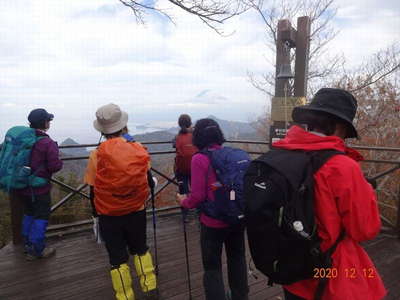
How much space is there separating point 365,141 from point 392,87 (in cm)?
268

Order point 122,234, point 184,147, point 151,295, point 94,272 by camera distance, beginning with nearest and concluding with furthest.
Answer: point 122,234 → point 151,295 → point 94,272 → point 184,147

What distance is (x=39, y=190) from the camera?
11.3ft

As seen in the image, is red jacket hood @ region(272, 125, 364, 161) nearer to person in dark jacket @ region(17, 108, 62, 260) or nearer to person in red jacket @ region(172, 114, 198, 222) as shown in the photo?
person in dark jacket @ region(17, 108, 62, 260)

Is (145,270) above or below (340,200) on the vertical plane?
below

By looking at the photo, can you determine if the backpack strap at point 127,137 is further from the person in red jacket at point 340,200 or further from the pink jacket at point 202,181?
the person in red jacket at point 340,200

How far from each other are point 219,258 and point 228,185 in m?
0.60

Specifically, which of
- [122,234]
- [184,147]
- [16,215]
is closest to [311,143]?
[122,234]

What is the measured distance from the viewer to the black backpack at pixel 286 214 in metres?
1.31

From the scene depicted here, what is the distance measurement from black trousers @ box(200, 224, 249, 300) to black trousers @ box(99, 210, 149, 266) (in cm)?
58

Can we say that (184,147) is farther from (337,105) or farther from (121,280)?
(337,105)

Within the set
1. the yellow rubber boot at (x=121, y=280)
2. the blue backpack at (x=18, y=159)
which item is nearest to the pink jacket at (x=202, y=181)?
the yellow rubber boot at (x=121, y=280)

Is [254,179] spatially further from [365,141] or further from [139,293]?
[365,141]

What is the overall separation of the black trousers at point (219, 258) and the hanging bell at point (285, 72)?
209cm
